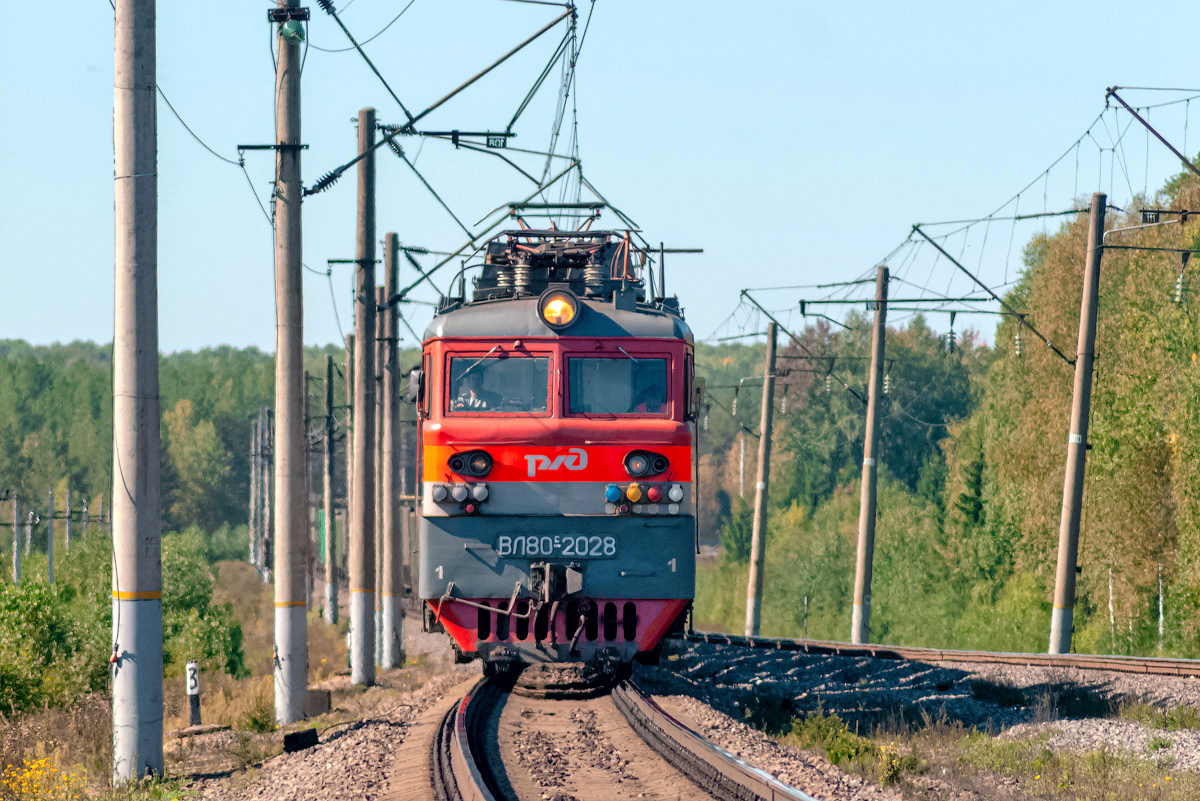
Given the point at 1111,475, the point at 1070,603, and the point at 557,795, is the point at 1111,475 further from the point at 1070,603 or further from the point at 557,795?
the point at 557,795

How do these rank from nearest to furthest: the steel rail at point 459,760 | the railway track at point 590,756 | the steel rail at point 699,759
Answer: the steel rail at point 699,759 → the steel rail at point 459,760 → the railway track at point 590,756

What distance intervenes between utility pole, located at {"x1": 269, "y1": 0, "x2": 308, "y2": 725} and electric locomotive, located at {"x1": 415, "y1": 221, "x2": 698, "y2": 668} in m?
2.41

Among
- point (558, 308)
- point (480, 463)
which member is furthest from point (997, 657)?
point (480, 463)

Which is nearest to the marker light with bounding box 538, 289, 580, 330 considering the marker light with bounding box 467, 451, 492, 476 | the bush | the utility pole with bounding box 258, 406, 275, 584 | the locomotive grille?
the marker light with bounding box 467, 451, 492, 476

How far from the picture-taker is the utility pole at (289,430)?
1516cm

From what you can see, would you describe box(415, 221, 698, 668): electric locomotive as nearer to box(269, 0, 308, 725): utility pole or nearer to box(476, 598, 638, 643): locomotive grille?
box(476, 598, 638, 643): locomotive grille

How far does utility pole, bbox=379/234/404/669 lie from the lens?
2519cm

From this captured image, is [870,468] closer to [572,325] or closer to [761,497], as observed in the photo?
[761,497]

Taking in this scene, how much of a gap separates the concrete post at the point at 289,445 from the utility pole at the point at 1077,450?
14.0 meters

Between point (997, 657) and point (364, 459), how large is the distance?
10.9m

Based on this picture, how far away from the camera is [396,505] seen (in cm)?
2602

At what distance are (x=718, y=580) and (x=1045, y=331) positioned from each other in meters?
35.6

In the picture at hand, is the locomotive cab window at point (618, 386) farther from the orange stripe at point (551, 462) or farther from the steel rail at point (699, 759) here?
the steel rail at point (699, 759)

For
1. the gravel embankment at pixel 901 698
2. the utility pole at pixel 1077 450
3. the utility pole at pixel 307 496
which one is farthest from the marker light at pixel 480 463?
the utility pole at pixel 1077 450
